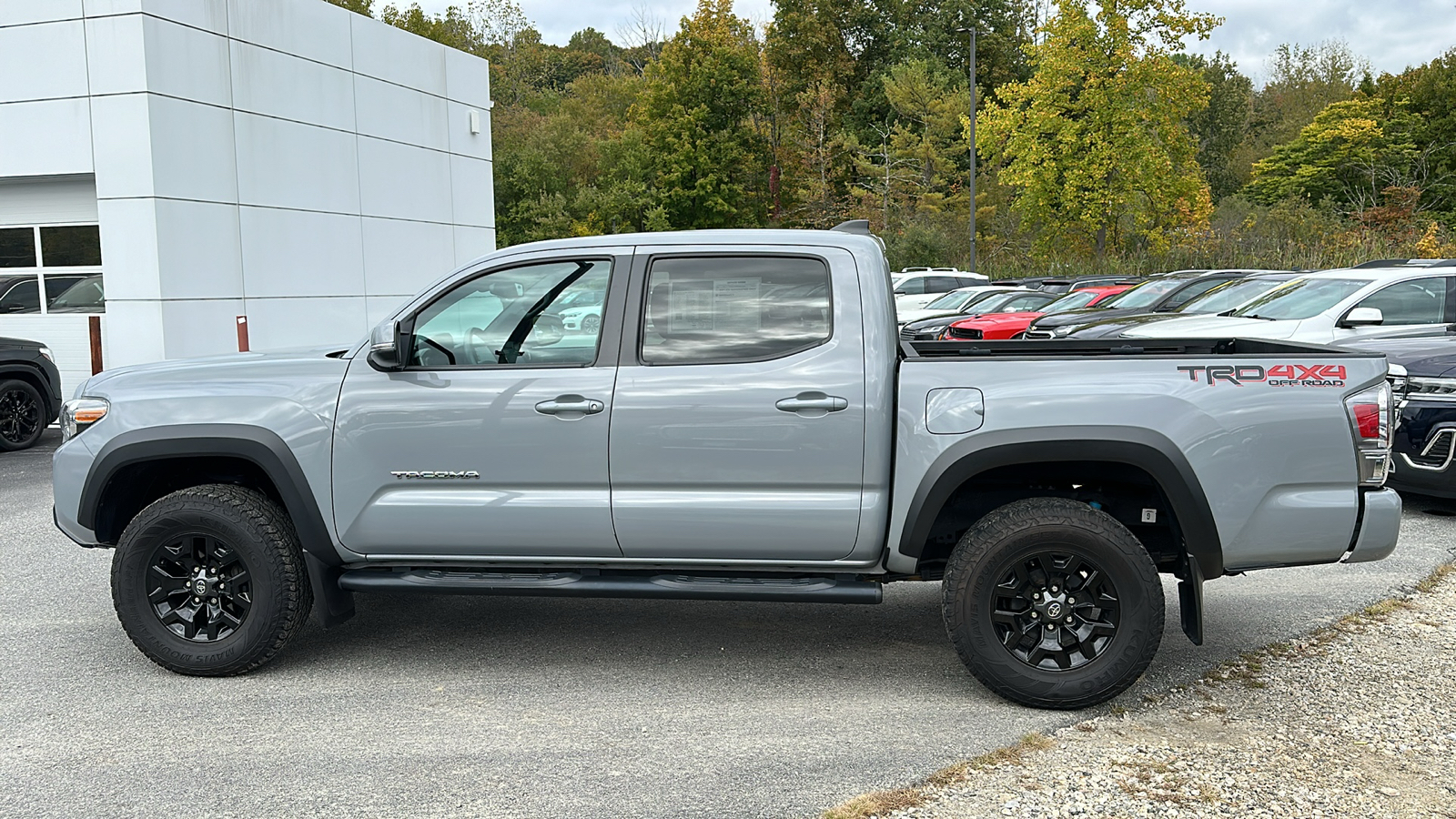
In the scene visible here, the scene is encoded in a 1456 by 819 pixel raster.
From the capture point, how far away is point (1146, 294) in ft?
57.3

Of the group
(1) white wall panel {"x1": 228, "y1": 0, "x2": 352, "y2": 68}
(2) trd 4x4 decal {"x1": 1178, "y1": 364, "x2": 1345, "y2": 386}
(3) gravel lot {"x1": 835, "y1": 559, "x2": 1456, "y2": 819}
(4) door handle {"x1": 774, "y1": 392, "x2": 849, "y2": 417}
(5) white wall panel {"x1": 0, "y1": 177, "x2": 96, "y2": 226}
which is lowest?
(3) gravel lot {"x1": 835, "y1": 559, "x2": 1456, "y2": 819}

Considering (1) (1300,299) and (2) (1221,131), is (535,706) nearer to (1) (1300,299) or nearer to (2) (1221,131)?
(1) (1300,299)

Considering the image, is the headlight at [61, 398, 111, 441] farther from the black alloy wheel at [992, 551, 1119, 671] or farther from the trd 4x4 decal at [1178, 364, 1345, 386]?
the trd 4x4 decal at [1178, 364, 1345, 386]

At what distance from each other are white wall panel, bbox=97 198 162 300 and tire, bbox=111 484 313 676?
12053mm

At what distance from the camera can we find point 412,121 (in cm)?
2180

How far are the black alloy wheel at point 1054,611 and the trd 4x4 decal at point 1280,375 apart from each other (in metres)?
0.88

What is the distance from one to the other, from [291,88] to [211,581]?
1544 cm

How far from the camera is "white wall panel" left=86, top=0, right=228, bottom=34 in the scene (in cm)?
1544

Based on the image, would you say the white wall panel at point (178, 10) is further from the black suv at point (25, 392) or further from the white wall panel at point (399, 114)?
the black suv at point (25, 392)

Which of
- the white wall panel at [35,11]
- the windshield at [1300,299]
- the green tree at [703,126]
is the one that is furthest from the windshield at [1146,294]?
the green tree at [703,126]

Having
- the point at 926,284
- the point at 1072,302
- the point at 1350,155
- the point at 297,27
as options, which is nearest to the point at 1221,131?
the point at 1350,155

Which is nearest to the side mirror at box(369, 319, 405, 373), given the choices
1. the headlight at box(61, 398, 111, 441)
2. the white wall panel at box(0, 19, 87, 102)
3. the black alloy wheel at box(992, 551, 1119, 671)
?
the headlight at box(61, 398, 111, 441)

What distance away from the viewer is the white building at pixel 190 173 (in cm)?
1572

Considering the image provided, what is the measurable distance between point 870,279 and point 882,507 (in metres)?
0.95
